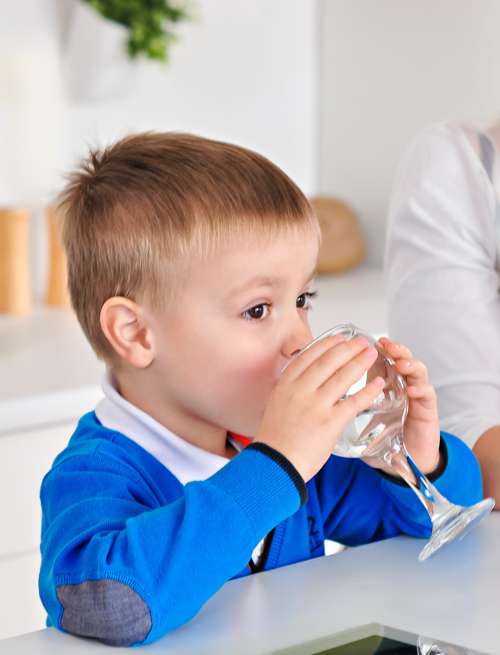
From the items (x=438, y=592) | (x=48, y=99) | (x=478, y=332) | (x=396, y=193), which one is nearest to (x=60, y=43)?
(x=48, y=99)

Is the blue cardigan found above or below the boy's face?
below

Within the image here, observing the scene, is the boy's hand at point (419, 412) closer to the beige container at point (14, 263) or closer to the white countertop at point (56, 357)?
the white countertop at point (56, 357)

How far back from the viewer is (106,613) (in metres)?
0.73

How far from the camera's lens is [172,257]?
896mm

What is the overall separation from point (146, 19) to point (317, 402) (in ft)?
5.55

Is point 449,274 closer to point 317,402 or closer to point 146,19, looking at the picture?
point 317,402

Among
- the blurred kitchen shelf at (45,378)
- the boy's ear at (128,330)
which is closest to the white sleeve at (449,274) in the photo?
the boy's ear at (128,330)

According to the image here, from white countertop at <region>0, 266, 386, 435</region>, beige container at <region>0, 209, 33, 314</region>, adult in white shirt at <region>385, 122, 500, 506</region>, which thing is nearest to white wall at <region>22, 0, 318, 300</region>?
beige container at <region>0, 209, 33, 314</region>

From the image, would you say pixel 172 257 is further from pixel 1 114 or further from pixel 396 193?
pixel 1 114

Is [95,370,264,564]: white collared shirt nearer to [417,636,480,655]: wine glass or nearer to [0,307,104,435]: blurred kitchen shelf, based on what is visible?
[417,636,480,655]: wine glass

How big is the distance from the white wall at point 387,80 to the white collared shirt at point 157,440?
1.60m

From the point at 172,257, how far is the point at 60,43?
1581mm

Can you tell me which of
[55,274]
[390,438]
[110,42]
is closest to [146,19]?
[110,42]

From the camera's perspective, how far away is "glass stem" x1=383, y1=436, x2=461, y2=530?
85 cm
